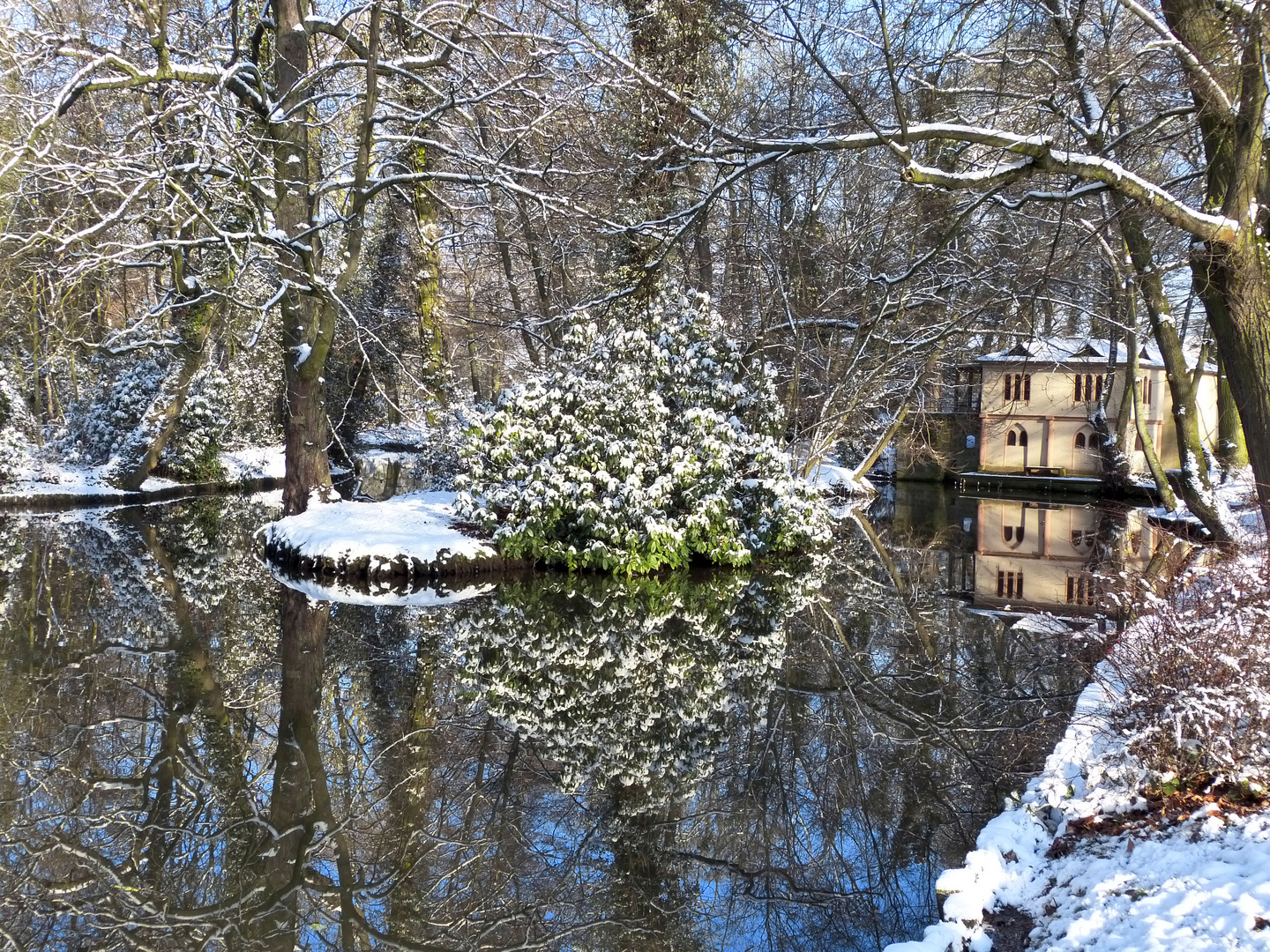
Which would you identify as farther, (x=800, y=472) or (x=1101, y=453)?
(x=1101, y=453)

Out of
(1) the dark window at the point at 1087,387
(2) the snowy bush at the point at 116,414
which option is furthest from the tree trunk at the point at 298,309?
(1) the dark window at the point at 1087,387

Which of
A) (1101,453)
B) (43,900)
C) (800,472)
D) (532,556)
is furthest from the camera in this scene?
(1101,453)

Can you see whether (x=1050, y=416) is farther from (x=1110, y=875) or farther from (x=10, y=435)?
(x=1110, y=875)

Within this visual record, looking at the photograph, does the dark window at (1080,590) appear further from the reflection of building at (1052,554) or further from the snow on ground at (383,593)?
the snow on ground at (383,593)

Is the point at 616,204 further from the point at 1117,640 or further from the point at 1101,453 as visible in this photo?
the point at 1101,453

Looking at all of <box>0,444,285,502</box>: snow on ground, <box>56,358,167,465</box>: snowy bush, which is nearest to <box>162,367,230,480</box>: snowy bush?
<box>0,444,285,502</box>: snow on ground

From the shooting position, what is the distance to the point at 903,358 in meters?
16.8

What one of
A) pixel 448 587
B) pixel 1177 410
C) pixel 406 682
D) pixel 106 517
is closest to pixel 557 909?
pixel 406 682

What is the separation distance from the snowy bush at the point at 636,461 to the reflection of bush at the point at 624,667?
0.90 m

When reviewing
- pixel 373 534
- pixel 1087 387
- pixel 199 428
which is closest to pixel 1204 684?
pixel 373 534

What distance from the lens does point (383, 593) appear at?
1211 cm

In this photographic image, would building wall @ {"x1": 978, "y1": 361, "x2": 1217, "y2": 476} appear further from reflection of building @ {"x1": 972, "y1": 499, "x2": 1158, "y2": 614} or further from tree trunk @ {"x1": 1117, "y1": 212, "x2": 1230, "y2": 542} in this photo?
tree trunk @ {"x1": 1117, "y1": 212, "x2": 1230, "y2": 542}

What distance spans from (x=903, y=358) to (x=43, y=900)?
15094 millimetres

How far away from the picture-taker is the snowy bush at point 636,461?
13.5 meters
